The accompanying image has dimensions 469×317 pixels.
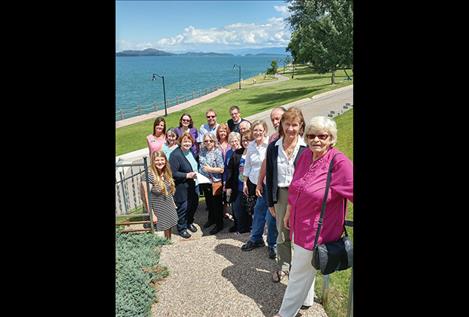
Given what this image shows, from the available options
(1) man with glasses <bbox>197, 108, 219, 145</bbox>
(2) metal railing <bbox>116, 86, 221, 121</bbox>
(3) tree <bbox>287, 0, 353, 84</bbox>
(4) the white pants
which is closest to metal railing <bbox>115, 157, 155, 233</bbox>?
(1) man with glasses <bbox>197, 108, 219, 145</bbox>

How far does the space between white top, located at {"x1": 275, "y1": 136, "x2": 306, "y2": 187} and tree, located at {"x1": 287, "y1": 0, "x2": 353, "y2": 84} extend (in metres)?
18.6

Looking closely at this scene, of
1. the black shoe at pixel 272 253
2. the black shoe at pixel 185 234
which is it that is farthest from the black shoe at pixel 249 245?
the black shoe at pixel 185 234

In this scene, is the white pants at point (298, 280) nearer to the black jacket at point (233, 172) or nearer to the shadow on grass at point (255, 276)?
the shadow on grass at point (255, 276)

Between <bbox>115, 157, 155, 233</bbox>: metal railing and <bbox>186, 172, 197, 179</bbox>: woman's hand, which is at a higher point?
<bbox>186, 172, 197, 179</bbox>: woman's hand

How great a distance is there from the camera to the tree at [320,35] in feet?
75.8

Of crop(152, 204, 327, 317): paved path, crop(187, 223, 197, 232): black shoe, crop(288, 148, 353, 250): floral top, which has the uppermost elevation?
crop(288, 148, 353, 250): floral top

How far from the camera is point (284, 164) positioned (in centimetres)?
412

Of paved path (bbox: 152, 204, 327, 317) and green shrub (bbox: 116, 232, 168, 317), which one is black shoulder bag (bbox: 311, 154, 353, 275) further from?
green shrub (bbox: 116, 232, 168, 317)

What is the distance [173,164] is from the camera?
604 cm

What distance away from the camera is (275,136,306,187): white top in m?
4.08

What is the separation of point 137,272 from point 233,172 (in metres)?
2.02

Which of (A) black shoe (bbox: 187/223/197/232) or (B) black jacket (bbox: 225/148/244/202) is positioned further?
(A) black shoe (bbox: 187/223/197/232)

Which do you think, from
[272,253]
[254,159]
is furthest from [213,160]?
[272,253]
